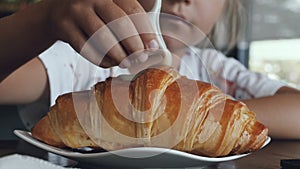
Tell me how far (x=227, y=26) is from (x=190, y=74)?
556mm

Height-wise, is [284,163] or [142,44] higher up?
[142,44]

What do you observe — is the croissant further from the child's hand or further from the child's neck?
the child's neck

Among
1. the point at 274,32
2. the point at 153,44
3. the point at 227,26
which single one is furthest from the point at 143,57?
the point at 274,32

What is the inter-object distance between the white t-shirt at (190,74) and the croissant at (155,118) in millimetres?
355

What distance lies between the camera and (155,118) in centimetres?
41

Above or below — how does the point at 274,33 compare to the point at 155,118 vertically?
above

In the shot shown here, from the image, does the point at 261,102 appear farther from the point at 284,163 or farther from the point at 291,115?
the point at 284,163

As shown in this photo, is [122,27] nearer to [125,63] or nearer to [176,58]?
[125,63]

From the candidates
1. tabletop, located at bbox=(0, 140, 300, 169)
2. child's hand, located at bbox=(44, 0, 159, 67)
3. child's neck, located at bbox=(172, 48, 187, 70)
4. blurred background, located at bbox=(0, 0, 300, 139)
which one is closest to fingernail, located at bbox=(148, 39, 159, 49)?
child's hand, located at bbox=(44, 0, 159, 67)

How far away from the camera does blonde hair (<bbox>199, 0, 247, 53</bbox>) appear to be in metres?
1.35

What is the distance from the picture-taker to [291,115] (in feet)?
2.46

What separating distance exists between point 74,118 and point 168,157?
91 millimetres

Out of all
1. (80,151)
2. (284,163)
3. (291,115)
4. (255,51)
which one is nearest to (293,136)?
(291,115)

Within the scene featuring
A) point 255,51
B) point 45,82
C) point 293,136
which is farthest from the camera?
point 255,51
